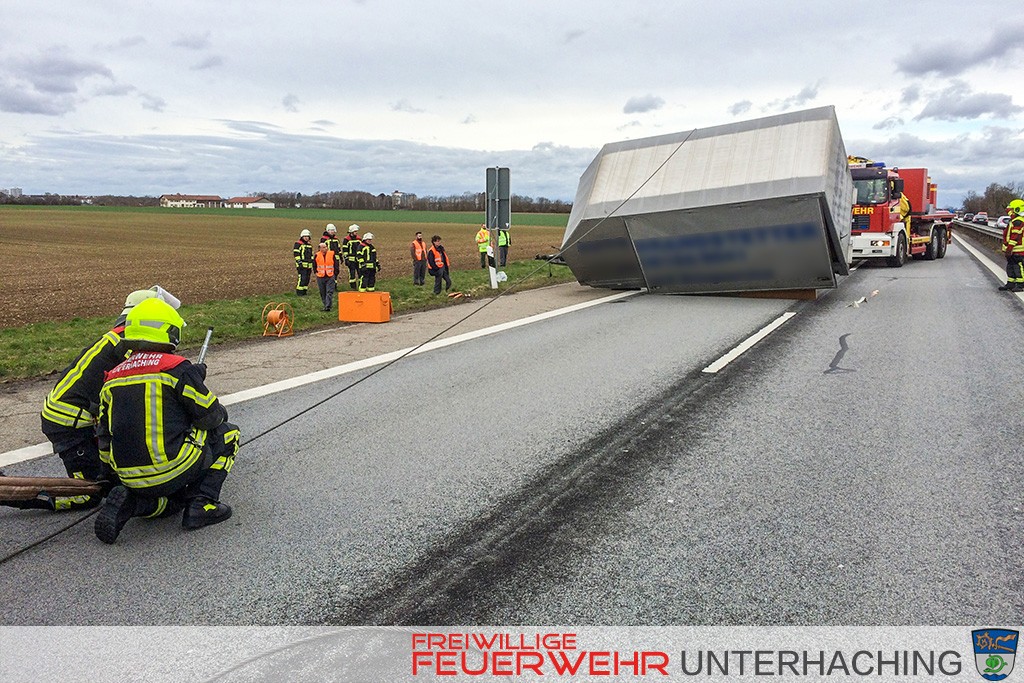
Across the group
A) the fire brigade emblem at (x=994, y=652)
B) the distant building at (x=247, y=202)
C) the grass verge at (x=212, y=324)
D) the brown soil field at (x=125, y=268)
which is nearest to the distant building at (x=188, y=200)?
the distant building at (x=247, y=202)

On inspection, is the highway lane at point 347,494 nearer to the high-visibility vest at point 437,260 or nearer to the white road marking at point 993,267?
the high-visibility vest at point 437,260

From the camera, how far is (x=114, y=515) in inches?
152

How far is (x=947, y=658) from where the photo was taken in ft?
9.46

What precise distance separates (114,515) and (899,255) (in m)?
24.1

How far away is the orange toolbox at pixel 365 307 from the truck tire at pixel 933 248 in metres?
21.8

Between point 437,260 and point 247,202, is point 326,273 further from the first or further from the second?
point 247,202

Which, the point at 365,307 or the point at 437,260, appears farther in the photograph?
the point at 437,260

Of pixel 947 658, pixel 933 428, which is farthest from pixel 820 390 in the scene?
pixel 947 658

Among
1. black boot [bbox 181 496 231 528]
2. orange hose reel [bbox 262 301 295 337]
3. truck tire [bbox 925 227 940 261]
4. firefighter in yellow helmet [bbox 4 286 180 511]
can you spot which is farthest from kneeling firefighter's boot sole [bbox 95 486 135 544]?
truck tire [bbox 925 227 940 261]

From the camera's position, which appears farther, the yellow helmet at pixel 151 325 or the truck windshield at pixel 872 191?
the truck windshield at pixel 872 191

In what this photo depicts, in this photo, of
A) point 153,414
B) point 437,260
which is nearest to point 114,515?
point 153,414

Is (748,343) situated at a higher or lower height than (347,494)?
higher

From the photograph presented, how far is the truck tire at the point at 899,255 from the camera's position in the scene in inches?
899

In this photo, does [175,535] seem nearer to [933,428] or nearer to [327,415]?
[327,415]
